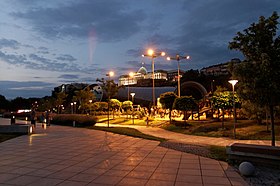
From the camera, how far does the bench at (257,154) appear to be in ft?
24.0

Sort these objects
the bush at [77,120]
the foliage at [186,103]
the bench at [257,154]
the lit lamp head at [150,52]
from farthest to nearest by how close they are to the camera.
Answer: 1. the lit lamp head at [150,52]
2. the bush at [77,120]
3. the foliage at [186,103]
4. the bench at [257,154]

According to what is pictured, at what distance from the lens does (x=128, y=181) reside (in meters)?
6.44

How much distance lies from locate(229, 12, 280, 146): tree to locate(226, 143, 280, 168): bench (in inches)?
87.9

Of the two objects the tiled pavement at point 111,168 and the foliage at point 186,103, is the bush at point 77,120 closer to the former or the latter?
the foliage at point 186,103

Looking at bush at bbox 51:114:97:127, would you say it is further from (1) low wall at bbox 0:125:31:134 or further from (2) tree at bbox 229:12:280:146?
(2) tree at bbox 229:12:280:146

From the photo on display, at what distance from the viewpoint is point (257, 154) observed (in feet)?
25.0

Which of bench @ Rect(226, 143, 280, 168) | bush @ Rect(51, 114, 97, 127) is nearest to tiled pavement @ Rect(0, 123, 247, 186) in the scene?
bench @ Rect(226, 143, 280, 168)

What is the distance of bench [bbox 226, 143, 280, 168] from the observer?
732cm

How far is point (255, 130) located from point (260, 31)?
1082cm

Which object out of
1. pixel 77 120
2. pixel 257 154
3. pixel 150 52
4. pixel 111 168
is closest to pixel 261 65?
pixel 257 154

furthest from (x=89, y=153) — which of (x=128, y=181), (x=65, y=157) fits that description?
(x=128, y=181)

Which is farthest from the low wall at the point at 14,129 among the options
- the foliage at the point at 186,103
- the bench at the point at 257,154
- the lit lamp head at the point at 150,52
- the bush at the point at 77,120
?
the lit lamp head at the point at 150,52

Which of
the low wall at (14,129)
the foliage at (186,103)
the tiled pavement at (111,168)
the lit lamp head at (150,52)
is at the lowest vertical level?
the tiled pavement at (111,168)

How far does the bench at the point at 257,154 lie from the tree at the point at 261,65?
2.23 metres
